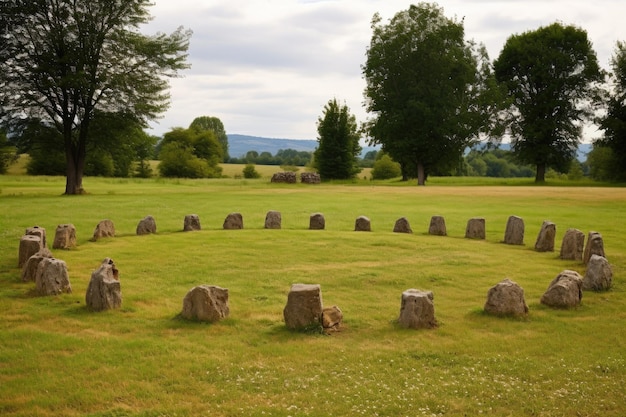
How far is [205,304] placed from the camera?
1027 centimetres

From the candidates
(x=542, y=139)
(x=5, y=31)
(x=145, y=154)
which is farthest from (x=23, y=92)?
(x=145, y=154)

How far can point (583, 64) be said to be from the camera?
62.4 meters

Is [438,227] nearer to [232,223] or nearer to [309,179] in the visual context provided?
[232,223]

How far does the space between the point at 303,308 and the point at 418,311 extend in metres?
2.04

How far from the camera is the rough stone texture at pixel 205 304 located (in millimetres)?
10266

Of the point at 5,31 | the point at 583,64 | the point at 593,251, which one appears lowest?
the point at 593,251

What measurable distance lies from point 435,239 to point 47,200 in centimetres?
2436

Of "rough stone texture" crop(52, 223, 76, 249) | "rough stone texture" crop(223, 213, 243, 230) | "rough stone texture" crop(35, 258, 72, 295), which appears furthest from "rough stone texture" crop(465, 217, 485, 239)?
"rough stone texture" crop(35, 258, 72, 295)

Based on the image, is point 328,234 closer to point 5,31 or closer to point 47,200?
point 47,200

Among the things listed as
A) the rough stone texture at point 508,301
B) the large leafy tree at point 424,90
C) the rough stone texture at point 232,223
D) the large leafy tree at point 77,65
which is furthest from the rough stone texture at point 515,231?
the large leafy tree at point 424,90

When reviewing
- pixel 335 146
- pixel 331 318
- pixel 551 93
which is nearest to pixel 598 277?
pixel 331 318

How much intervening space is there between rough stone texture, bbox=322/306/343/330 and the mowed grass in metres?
0.29

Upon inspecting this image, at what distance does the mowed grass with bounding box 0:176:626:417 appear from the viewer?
7141 millimetres

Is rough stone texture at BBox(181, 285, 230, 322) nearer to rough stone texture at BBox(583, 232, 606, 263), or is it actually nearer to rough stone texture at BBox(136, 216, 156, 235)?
rough stone texture at BBox(583, 232, 606, 263)
